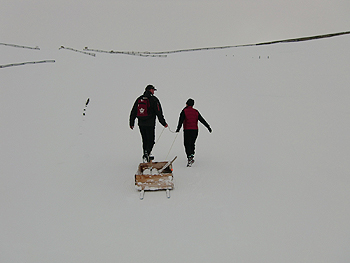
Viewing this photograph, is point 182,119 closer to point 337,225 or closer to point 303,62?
point 337,225

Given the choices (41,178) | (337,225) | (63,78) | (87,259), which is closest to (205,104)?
(63,78)

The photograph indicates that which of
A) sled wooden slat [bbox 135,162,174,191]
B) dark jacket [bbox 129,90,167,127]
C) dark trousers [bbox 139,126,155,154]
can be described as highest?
dark jacket [bbox 129,90,167,127]

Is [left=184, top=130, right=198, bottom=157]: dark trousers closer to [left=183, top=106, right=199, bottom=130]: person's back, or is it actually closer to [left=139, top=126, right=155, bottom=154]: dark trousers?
[left=183, top=106, right=199, bottom=130]: person's back

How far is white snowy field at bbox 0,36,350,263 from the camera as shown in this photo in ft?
11.0

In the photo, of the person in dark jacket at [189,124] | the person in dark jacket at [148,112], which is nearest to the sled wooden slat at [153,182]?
the person in dark jacket at [148,112]

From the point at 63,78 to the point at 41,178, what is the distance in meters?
9.03

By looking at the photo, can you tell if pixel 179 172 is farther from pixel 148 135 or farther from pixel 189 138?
pixel 148 135

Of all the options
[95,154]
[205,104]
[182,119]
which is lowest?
[95,154]

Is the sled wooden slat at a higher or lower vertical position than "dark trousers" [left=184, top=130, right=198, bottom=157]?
lower

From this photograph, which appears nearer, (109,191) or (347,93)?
(109,191)

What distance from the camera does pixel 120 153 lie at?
734cm

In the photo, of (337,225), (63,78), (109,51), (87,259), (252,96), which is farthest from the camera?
(109,51)

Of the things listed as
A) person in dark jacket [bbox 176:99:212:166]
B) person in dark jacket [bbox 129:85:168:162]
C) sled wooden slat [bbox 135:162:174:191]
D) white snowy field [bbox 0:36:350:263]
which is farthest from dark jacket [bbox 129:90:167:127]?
sled wooden slat [bbox 135:162:174:191]

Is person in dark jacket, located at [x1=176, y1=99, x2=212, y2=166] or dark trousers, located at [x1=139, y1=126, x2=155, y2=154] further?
person in dark jacket, located at [x1=176, y1=99, x2=212, y2=166]
